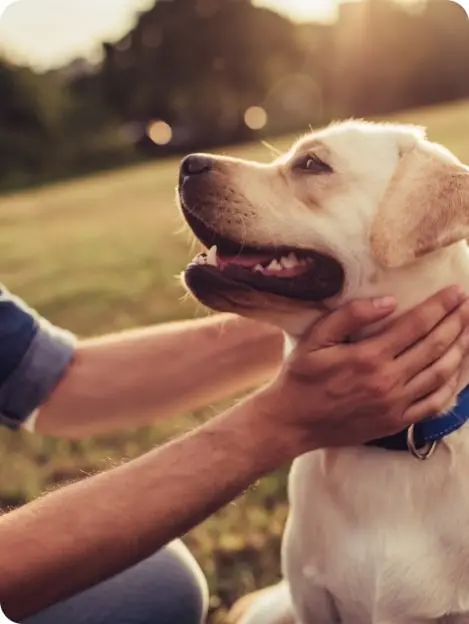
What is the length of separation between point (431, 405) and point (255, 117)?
75cm

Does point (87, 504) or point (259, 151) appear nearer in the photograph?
point (87, 504)

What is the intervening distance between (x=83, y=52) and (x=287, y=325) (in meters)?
0.75

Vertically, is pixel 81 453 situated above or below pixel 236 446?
below

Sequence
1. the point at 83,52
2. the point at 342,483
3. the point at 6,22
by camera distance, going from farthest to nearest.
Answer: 1. the point at 83,52
2. the point at 6,22
3. the point at 342,483

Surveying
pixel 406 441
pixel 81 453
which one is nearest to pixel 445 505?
pixel 406 441

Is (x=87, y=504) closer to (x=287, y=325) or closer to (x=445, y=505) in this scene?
(x=287, y=325)

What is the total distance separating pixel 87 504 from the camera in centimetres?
135

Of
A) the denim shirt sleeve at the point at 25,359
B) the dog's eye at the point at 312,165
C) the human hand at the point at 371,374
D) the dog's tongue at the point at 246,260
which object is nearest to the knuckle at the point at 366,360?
the human hand at the point at 371,374

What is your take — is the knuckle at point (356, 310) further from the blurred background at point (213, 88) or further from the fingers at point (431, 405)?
the blurred background at point (213, 88)

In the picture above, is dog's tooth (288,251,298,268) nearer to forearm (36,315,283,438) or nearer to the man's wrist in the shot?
the man's wrist

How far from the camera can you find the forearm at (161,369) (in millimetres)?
1883

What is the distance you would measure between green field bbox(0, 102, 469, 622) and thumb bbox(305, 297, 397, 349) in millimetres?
437

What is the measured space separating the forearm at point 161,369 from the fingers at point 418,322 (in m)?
0.49

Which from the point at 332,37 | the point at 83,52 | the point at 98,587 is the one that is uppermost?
the point at 332,37
